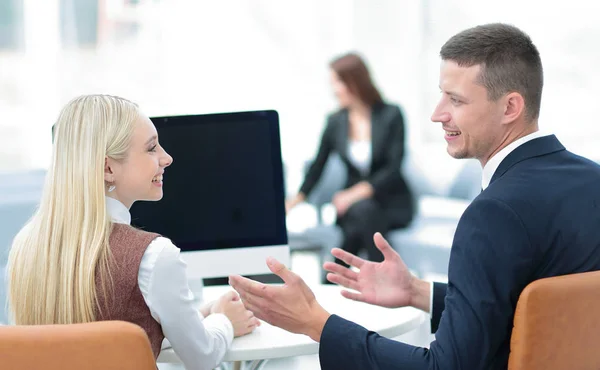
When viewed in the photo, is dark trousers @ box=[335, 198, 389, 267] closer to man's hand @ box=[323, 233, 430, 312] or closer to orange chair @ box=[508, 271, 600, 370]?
Result: man's hand @ box=[323, 233, 430, 312]

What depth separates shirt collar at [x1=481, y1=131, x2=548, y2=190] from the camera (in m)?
1.65

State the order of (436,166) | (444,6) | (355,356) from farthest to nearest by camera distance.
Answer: (444,6) < (436,166) < (355,356)

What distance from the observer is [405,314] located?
214 centimetres

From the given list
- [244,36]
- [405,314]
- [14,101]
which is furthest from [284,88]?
[405,314]

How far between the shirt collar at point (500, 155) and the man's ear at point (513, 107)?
5cm

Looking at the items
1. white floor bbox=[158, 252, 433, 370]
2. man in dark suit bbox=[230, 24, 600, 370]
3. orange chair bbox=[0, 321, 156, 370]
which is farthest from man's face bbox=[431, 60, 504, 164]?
white floor bbox=[158, 252, 433, 370]

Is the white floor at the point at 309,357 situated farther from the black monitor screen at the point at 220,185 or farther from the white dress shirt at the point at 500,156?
the white dress shirt at the point at 500,156

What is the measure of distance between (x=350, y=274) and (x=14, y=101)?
15.3 feet

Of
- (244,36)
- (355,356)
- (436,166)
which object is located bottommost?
(436,166)

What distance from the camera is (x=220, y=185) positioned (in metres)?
2.33

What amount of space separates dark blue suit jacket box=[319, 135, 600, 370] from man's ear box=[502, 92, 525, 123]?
85mm

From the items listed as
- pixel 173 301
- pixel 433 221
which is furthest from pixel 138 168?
pixel 433 221

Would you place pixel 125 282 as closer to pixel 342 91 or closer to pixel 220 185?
pixel 220 185

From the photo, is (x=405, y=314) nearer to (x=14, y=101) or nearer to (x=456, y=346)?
(x=456, y=346)
